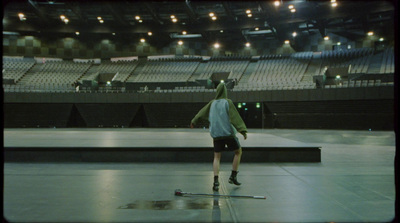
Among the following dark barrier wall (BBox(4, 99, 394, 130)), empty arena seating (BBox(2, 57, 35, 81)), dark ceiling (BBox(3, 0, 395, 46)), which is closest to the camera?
dark barrier wall (BBox(4, 99, 394, 130))

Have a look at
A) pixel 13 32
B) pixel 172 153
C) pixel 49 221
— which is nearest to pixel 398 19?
pixel 49 221

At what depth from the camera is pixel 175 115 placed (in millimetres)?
23281

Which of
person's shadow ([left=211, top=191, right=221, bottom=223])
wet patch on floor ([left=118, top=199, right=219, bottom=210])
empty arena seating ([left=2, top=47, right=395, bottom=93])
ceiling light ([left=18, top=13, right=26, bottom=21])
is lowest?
wet patch on floor ([left=118, top=199, right=219, bottom=210])

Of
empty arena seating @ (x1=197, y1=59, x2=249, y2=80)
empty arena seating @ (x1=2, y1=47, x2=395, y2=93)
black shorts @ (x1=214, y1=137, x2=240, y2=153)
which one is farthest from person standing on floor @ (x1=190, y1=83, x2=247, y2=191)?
empty arena seating @ (x1=197, y1=59, x2=249, y2=80)

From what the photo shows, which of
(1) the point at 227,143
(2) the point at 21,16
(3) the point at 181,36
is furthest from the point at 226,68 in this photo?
(1) the point at 227,143

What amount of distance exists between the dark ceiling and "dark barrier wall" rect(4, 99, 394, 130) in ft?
25.4

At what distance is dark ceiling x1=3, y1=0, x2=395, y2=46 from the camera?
77.3 ft

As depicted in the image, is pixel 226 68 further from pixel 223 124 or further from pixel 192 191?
pixel 192 191

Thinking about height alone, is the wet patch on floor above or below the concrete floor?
below

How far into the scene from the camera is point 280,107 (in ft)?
69.8

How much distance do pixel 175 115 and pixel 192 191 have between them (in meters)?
19.3

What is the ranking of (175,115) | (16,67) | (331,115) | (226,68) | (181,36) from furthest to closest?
1. (181,36)
2. (226,68)
3. (16,67)
4. (175,115)
5. (331,115)

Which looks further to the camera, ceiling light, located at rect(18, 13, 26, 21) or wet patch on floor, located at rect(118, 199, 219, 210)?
ceiling light, located at rect(18, 13, 26, 21)

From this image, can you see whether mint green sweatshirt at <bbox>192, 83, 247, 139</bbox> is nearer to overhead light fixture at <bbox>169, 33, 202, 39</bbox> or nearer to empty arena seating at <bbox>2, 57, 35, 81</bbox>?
empty arena seating at <bbox>2, 57, 35, 81</bbox>
